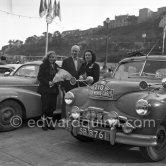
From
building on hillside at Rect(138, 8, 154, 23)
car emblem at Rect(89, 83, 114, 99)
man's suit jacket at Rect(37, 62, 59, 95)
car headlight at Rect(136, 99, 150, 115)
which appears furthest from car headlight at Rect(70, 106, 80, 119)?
building on hillside at Rect(138, 8, 154, 23)

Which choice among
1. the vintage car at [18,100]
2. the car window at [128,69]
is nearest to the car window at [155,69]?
the car window at [128,69]

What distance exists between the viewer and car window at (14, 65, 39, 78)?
6946 millimetres

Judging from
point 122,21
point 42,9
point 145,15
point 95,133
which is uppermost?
point 145,15

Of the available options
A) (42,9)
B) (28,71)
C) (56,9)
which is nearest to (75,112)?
(28,71)

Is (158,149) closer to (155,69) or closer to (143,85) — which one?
(143,85)

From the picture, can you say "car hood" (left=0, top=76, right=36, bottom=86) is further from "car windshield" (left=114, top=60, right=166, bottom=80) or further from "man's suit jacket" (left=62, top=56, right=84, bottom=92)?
"car windshield" (left=114, top=60, right=166, bottom=80)

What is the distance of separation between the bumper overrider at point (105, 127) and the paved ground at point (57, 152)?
0.40 meters

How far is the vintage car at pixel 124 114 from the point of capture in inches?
157

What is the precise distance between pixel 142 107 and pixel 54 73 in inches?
113

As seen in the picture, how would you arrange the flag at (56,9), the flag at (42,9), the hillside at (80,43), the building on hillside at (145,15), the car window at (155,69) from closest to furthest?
the car window at (155,69)
the flag at (42,9)
the flag at (56,9)
the hillside at (80,43)
the building on hillside at (145,15)

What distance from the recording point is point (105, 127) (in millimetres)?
4312

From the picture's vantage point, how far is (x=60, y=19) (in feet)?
101

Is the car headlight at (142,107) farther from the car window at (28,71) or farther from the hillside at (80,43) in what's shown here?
the hillside at (80,43)

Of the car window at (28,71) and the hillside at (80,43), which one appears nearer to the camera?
the car window at (28,71)
